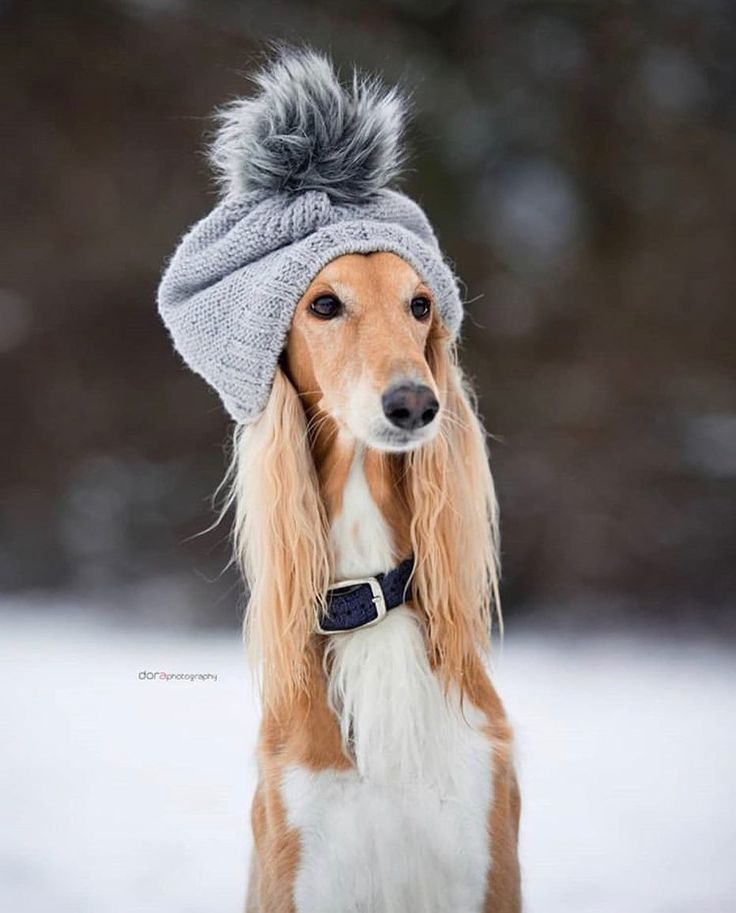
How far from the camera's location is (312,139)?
143 cm

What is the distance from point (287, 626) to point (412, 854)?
30cm

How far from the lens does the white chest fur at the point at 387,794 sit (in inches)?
54.7

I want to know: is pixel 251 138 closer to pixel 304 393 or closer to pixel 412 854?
pixel 304 393

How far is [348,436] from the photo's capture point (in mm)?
1409

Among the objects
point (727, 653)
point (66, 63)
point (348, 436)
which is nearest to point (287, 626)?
point (348, 436)

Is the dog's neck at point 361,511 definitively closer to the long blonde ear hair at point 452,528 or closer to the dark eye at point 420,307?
the long blonde ear hair at point 452,528

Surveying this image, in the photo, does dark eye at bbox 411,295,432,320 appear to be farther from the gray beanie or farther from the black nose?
the black nose

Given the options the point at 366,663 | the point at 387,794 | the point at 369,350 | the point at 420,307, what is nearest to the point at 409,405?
the point at 369,350

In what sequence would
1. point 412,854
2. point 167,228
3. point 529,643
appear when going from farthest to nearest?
1. point 167,228
2. point 529,643
3. point 412,854

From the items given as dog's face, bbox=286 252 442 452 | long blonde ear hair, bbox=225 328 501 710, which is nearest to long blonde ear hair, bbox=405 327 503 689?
long blonde ear hair, bbox=225 328 501 710

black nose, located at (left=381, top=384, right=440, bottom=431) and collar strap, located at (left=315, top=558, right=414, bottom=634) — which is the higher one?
black nose, located at (left=381, top=384, right=440, bottom=431)

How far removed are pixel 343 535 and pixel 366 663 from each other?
152 mm

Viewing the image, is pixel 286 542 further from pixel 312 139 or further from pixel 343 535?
pixel 312 139

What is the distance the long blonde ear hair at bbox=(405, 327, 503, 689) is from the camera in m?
1.43
